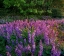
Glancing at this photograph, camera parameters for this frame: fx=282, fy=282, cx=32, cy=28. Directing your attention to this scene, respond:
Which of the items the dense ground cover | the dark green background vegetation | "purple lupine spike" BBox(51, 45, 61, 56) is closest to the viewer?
"purple lupine spike" BBox(51, 45, 61, 56)

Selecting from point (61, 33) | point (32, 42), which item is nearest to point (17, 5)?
point (61, 33)

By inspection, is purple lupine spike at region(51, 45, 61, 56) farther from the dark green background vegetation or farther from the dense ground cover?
the dark green background vegetation

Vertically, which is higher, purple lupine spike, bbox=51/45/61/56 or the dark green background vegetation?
purple lupine spike, bbox=51/45/61/56

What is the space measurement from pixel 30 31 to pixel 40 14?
1414cm

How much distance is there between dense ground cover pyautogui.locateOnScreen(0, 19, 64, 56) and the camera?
5.15 meters

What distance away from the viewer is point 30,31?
19.4ft

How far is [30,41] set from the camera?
5.47m

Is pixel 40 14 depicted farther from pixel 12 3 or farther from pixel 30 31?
pixel 30 31

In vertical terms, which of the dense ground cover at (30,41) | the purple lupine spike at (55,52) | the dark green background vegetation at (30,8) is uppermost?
the purple lupine spike at (55,52)

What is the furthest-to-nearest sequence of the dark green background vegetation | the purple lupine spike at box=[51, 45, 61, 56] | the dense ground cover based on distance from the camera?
the dark green background vegetation → the dense ground cover → the purple lupine spike at box=[51, 45, 61, 56]

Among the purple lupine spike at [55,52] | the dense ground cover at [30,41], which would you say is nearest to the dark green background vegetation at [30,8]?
the dense ground cover at [30,41]

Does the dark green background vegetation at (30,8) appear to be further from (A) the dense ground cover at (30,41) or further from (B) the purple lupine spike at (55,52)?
(B) the purple lupine spike at (55,52)

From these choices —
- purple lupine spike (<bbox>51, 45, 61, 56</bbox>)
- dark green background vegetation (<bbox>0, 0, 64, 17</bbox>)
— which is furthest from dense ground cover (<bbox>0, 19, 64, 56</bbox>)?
dark green background vegetation (<bbox>0, 0, 64, 17</bbox>)

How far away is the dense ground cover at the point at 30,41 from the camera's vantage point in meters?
5.15
